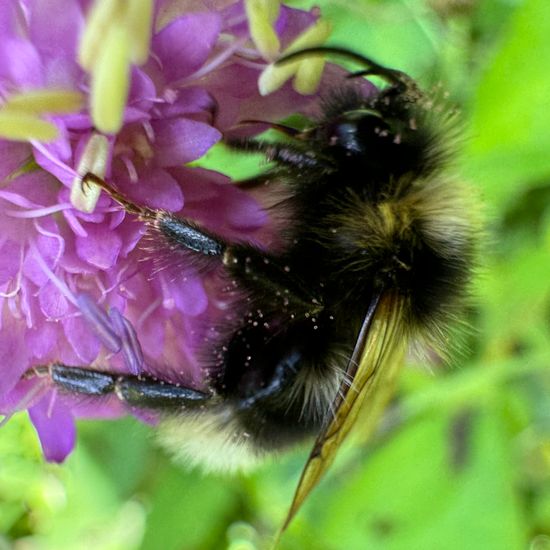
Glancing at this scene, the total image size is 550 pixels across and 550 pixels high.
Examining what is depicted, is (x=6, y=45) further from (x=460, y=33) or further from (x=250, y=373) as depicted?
(x=460, y=33)

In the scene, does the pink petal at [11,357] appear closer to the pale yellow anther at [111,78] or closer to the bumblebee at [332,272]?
the bumblebee at [332,272]

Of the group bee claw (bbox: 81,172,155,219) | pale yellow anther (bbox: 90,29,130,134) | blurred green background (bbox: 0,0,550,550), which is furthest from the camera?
blurred green background (bbox: 0,0,550,550)

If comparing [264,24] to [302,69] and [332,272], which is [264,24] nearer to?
[302,69]

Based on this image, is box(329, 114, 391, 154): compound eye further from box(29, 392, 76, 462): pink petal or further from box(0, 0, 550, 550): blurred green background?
box(0, 0, 550, 550): blurred green background

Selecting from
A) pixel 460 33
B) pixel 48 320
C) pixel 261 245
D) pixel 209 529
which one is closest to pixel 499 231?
pixel 460 33

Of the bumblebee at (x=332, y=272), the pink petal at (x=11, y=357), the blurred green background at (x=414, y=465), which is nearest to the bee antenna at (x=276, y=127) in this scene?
the bumblebee at (x=332, y=272)

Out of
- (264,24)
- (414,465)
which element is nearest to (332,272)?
(264,24)

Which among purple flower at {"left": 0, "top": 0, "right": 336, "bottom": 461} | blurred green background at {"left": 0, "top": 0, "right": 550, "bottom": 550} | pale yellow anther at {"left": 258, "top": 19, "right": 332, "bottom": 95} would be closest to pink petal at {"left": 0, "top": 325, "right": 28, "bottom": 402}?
purple flower at {"left": 0, "top": 0, "right": 336, "bottom": 461}
